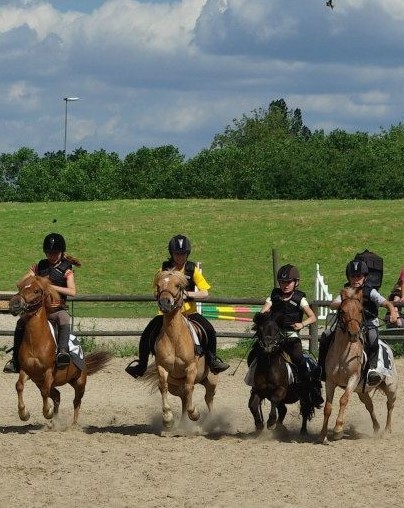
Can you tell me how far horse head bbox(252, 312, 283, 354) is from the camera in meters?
11.8

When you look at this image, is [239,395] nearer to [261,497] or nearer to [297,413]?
[297,413]

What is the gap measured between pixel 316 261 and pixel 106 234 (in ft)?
30.1

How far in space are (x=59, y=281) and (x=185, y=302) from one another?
1.39 m

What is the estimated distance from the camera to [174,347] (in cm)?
1192

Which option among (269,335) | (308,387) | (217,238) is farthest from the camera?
(217,238)

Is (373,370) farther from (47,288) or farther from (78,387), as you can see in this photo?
(47,288)

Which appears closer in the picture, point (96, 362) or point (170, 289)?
point (170, 289)

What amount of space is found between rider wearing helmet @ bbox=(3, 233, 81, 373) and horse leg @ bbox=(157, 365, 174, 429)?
1005mm

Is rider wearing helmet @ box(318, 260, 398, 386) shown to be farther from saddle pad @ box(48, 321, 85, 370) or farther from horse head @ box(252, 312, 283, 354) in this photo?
saddle pad @ box(48, 321, 85, 370)

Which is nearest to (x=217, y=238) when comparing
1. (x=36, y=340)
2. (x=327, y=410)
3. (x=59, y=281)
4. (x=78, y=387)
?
(x=78, y=387)

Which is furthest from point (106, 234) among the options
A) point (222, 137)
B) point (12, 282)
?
point (222, 137)

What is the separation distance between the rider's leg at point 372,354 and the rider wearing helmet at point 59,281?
10.4 ft

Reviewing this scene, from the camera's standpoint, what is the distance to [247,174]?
197 feet

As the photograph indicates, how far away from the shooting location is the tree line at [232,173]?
55.4 metres
